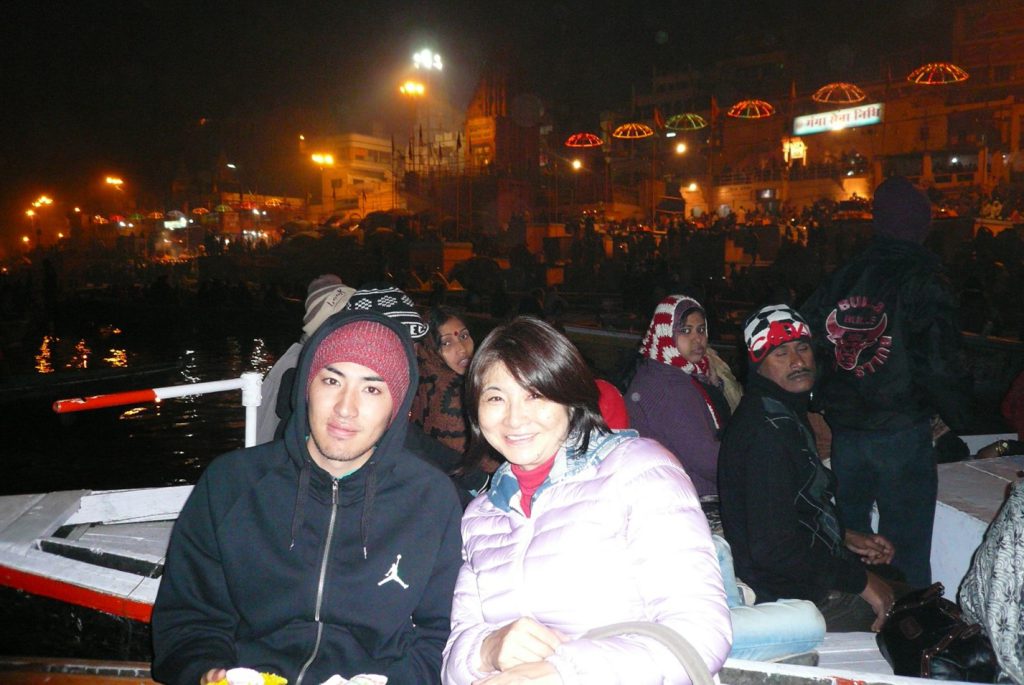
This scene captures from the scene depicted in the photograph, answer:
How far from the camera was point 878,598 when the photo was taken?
10.0 feet

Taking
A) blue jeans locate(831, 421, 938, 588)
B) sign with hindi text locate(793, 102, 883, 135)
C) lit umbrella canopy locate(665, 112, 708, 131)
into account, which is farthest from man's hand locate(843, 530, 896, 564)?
sign with hindi text locate(793, 102, 883, 135)

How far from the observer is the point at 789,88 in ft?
201

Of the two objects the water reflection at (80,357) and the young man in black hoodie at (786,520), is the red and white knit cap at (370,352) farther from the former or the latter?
the water reflection at (80,357)

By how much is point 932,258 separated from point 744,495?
6.76 feet

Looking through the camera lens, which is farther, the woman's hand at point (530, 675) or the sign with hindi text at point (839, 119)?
the sign with hindi text at point (839, 119)

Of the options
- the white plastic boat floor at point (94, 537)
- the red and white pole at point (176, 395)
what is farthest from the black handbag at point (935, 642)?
the white plastic boat floor at point (94, 537)

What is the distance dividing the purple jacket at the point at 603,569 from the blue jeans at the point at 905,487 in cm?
248

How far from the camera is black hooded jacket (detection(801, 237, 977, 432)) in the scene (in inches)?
150

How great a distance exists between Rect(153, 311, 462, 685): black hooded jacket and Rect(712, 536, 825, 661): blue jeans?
42.6 inches

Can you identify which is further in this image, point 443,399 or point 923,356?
point 443,399

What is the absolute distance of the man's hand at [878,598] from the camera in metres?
3.03

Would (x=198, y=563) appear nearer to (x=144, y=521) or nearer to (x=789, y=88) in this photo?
(x=144, y=521)

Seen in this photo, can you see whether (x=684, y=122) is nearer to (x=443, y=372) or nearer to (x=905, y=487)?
(x=443, y=372)

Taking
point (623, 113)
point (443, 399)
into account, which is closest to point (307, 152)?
point (623, 113)
